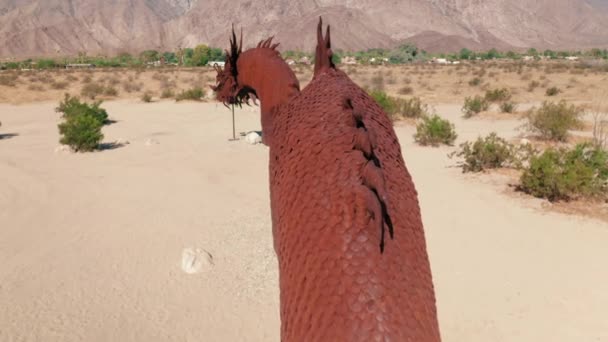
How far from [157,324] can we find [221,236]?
259cm

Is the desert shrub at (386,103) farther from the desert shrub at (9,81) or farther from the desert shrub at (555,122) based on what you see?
the desert shrub at (9,81)

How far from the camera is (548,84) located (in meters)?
37.0

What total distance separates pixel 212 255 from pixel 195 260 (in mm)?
446

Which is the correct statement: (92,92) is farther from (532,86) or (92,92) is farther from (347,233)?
(347,233)

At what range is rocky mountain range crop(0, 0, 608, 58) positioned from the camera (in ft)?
390

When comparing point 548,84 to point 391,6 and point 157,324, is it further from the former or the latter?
point 391,6

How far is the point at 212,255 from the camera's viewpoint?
→ 24.4ft

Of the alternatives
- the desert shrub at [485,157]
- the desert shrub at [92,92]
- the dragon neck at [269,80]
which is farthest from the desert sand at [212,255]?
the desert shrub at [92,92]

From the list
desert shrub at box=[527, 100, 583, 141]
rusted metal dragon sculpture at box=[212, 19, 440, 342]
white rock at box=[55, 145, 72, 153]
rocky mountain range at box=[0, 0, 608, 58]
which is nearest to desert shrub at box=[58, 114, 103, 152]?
white rock at box=[55, 145, 72, 153]

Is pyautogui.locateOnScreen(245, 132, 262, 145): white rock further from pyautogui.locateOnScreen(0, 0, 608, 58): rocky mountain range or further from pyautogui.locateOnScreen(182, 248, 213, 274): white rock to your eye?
pyautogui.locateOnScreen(0, 0, 608, 58): rocky mountain range

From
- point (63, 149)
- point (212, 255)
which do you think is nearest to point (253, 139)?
point (63, 149)

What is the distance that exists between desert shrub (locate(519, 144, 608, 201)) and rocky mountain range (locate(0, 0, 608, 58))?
339ft

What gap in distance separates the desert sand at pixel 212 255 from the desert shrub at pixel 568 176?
1.45ft

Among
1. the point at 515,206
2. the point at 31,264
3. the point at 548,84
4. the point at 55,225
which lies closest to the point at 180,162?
the point at 55,225
